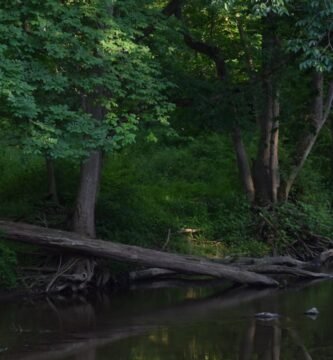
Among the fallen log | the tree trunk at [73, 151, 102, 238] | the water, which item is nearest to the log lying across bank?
the fallen log

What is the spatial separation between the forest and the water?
3.46 feet

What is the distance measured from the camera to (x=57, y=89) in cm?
1409

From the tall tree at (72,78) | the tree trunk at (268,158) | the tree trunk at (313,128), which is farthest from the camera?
the tree trunk at (313,128)

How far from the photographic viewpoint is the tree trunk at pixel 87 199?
58.7ft

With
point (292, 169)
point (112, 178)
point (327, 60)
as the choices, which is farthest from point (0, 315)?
point (292, 169)

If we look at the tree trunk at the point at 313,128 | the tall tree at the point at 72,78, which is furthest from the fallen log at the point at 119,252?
the tree trunk at the point at 313,128

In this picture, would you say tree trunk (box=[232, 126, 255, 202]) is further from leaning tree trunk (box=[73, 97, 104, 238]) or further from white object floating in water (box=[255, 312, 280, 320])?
white object floating in water (box=[255, 312, 280, 320])

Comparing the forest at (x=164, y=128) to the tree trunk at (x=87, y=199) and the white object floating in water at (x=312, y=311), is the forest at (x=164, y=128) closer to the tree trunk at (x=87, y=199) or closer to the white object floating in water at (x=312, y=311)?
the tree trunk at (x=87, y=199)

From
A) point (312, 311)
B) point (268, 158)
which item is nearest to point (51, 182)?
point (268, 158)

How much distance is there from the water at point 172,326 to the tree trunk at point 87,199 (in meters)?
1.72

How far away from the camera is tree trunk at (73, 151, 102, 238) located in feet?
58.7

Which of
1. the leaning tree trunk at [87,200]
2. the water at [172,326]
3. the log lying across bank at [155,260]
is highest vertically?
the leaning tree trunk at [87,200]

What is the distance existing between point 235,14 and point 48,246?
Answer: 8.69 m

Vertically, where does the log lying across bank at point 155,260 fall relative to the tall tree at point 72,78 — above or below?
below
